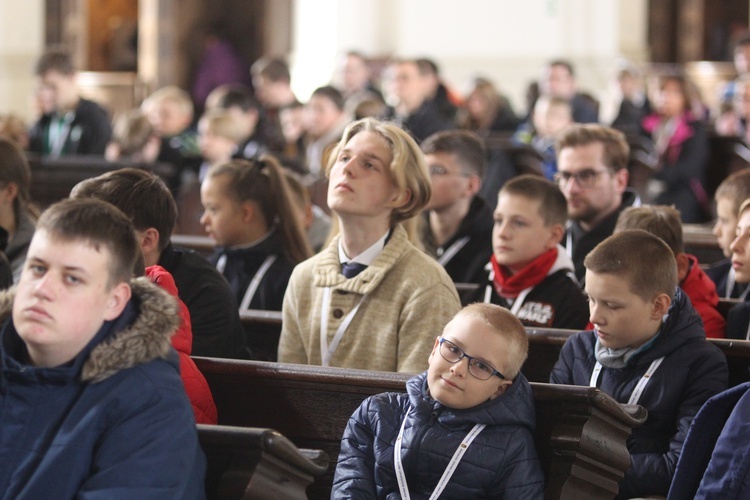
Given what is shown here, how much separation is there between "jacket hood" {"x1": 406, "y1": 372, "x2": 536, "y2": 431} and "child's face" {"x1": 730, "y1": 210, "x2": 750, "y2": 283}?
4.14 feet

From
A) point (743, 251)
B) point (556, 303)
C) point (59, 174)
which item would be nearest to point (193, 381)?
point (556, 303)

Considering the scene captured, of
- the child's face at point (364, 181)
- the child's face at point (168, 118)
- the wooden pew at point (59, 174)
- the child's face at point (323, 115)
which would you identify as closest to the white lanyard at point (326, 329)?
the child's face at point (364, 181)

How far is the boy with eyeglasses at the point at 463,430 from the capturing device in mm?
2686

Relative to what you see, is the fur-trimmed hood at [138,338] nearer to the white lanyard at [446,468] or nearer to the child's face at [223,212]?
the white lanyard at [446,468]

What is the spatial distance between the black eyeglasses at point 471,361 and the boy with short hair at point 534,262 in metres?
1.21

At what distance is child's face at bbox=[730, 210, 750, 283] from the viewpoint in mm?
3711

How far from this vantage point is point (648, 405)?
303 centimetres

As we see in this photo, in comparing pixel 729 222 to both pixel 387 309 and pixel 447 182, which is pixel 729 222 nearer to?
pixel 447 182

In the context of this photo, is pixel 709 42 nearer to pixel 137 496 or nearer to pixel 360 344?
pixel 360 344

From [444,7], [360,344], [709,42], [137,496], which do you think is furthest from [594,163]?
[709,42]

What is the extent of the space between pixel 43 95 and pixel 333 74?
16.7ft

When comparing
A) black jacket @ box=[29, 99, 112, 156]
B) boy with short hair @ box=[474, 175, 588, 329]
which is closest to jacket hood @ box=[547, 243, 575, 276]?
boy with short hair @ box=[474, 175, 588, 329]

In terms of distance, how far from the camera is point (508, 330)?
275 centimetres

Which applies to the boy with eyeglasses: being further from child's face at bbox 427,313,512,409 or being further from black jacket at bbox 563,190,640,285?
black jacket at bbox 563,190,640,285
